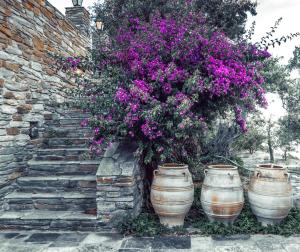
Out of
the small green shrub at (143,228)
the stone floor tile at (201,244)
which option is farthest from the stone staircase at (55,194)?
→ the stone floor tile at (201,244)

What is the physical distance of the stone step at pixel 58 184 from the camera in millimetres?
4309

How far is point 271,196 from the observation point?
11.6ft

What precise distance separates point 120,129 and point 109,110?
0.34 m

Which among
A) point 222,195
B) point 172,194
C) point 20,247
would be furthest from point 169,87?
point 20,247

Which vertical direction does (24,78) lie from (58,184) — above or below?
above

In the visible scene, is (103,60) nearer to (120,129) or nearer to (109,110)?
(109,110)

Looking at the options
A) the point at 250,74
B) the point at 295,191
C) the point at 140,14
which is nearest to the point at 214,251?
the point at 250,74

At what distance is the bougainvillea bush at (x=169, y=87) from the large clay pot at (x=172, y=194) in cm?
23

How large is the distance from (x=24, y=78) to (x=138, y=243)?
10.3 feet

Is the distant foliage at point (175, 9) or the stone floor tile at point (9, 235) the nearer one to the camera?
the stone floor tile at point (9, 235)

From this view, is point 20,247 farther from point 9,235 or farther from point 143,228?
point 143,228

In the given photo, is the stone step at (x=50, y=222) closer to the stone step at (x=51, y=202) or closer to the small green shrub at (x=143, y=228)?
the stone step at (x=51, y=202)

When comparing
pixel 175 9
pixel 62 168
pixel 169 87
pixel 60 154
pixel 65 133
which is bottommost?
pixel 62 168

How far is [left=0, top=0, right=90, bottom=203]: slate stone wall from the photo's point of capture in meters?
4.26
